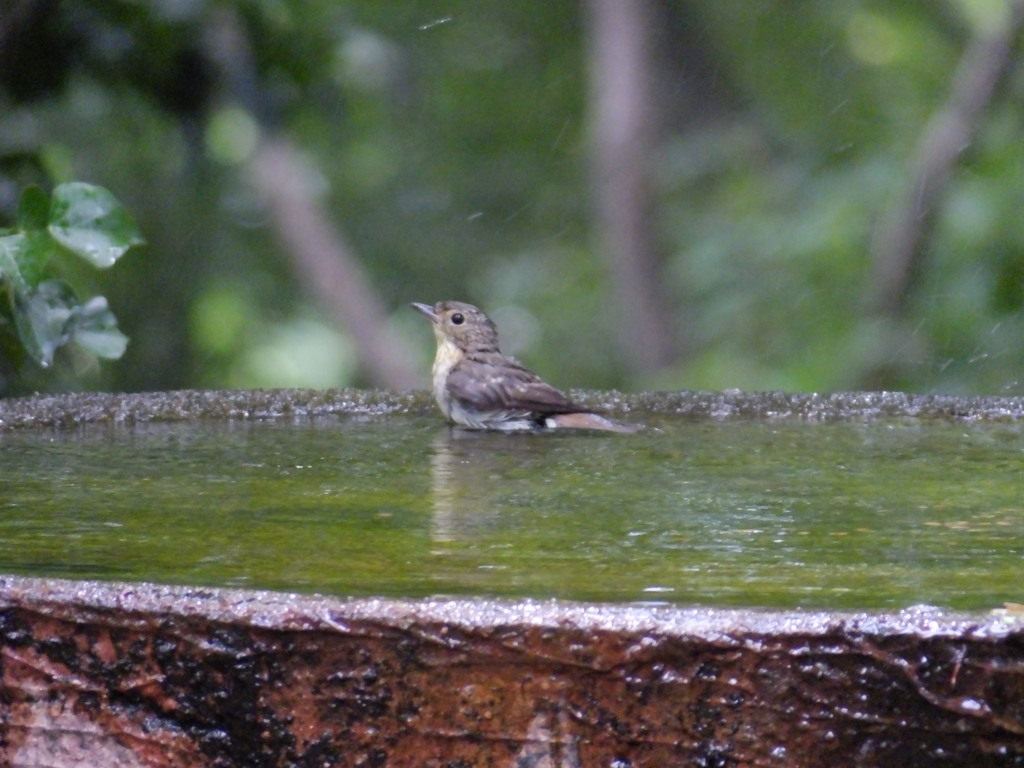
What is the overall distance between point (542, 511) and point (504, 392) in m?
1.93

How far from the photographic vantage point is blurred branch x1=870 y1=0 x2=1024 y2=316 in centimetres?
819

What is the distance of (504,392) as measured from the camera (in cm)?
453

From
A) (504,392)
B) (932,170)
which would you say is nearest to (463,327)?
(504,392)

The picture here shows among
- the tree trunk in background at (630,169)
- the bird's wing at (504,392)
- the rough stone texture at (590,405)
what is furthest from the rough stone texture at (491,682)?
the tree trunk in background at (630,169)

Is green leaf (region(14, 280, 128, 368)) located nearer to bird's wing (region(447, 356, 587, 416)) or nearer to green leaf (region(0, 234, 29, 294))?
green leaf (region(0, 234, 29, 294))

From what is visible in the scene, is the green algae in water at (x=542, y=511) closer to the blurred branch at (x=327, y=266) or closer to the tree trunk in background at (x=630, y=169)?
the blurred branch at (x=327, y=266)

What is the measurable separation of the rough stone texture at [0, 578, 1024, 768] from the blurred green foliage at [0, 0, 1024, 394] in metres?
3.83

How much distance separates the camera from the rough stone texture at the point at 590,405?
4.02 meters

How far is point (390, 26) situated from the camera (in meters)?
12.1

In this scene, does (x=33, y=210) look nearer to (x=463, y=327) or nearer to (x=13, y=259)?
(x=13, y=259)

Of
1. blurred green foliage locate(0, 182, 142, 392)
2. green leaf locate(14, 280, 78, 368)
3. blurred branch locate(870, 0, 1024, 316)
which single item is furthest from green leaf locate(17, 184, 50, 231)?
blurred branch locate(870, 0, 1024, 316)

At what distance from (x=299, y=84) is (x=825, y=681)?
198 inches

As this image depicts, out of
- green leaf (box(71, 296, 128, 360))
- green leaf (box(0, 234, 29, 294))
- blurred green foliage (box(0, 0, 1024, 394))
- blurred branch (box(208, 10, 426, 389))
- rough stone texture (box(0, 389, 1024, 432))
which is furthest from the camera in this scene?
blurred branch (box(208, 10, 426, 389))

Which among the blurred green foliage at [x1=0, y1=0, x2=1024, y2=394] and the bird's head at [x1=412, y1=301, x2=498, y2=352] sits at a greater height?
the blurred green foliage at [x1=0, y1=0, x2=1024, y2=394]
